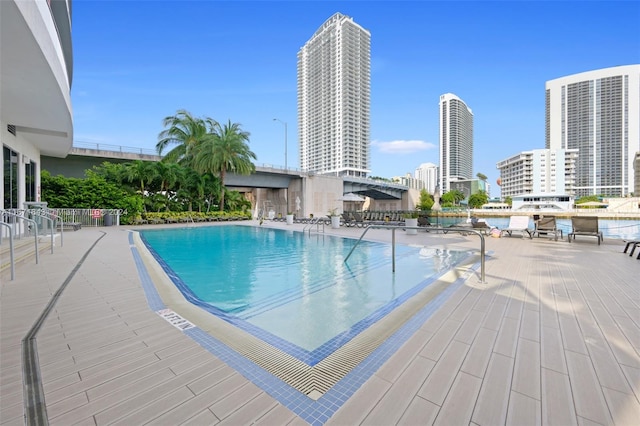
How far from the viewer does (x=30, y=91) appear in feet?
22.3

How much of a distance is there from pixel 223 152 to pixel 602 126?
456 feet

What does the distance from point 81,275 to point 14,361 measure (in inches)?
146

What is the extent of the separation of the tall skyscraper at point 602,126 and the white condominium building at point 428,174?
159 ft

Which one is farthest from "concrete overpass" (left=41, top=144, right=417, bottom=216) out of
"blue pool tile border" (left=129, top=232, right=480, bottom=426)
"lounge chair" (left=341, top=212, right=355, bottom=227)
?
"blue pool tile border" (left=129, top=232, right=480, bottom=426)

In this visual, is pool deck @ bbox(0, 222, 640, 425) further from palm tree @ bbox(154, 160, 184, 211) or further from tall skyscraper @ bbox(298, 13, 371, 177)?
tall skyscraper @ bbox(298, 13, 371, 177)

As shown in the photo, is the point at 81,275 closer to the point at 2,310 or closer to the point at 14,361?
the point at 2,310

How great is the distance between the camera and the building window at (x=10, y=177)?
9.83 m

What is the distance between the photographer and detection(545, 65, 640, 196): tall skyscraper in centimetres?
9981

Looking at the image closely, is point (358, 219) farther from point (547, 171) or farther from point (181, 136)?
point (547, 171)

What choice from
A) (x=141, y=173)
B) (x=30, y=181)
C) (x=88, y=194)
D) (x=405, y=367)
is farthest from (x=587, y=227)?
(x=88, y=194)

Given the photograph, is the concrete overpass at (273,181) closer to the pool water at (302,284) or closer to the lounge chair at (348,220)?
the lounge chair at (348,220)

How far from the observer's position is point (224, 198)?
88.3ft

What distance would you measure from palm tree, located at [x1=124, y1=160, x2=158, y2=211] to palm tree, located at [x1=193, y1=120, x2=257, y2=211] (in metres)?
3.55

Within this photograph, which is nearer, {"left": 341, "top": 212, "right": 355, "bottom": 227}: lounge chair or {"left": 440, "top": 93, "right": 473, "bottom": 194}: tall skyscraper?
{"left": 341, "top": 212, "right": 355, "bottom": 227}: lounge chair
